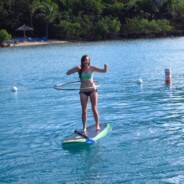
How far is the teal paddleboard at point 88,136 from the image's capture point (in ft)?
42.2

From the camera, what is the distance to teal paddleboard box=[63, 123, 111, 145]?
1285cm

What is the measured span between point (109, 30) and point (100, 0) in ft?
43.7

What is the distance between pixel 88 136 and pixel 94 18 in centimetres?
9449

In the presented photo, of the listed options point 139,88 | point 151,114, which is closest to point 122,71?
point 139,88

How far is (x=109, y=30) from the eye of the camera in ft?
332

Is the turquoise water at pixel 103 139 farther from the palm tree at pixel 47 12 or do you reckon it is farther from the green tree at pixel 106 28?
the green tree at pixel 106 28

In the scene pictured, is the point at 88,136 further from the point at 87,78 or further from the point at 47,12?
the point at 47,12

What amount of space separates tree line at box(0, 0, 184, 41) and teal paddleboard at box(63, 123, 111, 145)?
83595mm

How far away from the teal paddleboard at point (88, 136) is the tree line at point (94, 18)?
83.6 meters

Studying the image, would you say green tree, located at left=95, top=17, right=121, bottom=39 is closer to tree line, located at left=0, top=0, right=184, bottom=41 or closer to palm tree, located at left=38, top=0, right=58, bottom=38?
tree line, located at left=0, top=0, right=184, bottom=41

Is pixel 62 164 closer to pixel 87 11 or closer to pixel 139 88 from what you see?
pixel 139 88

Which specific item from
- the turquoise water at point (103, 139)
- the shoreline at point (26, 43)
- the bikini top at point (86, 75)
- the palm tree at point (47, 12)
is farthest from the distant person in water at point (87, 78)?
the palm tree at point (47, 12)

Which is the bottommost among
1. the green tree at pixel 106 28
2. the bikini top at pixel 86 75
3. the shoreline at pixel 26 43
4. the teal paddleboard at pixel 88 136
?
the teal paddleboard at pixel 88 136

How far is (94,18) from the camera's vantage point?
106m
